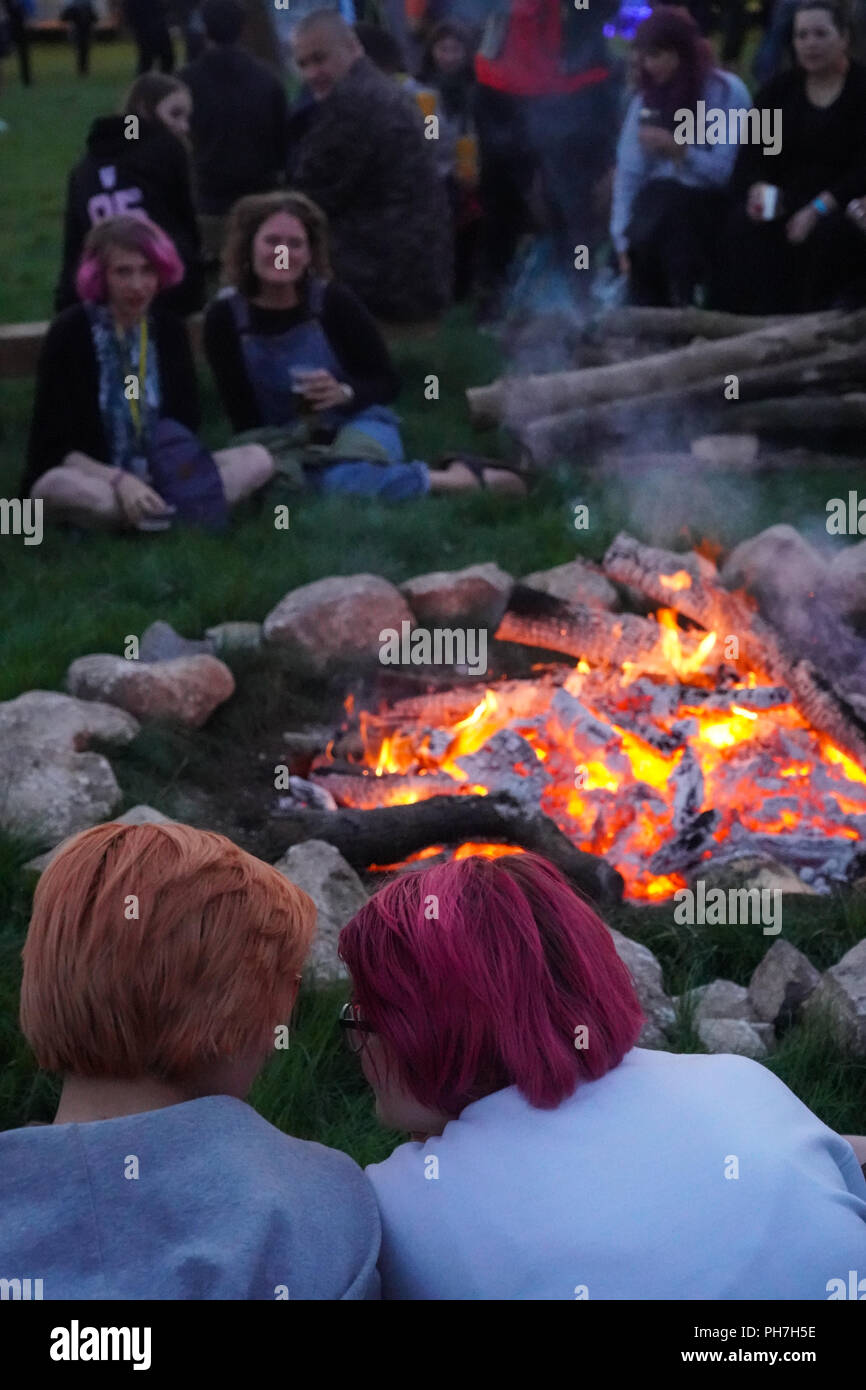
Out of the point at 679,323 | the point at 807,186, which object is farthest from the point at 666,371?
the point at 807,186

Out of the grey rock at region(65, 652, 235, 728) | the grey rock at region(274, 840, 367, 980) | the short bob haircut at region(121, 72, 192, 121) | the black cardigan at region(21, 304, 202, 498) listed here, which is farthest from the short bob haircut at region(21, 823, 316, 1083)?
the short bob haircut at region(121, 72, 192, 121)

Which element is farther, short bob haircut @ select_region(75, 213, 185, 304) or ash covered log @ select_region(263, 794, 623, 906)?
short bob haircut @ select_region(75, 213, 185, 304)

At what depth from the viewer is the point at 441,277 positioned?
9.30 metres

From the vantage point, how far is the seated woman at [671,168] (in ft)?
28.0

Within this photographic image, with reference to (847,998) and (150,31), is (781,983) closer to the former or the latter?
(847,998)

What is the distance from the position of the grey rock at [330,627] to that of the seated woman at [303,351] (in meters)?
1.78

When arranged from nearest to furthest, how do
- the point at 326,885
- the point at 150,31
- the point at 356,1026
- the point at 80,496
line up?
the point at 356,1026
the point at 326,885
the point at 80,496
the point at 150,31

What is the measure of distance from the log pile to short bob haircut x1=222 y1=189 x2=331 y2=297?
1099 mm

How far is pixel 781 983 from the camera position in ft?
12.0

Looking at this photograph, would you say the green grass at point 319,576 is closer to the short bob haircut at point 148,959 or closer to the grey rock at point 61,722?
the grey rock at point 61,722

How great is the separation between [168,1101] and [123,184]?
23.8 feet

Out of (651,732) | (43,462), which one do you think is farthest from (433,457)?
(651,732)

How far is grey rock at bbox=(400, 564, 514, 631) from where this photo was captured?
5.68 metres

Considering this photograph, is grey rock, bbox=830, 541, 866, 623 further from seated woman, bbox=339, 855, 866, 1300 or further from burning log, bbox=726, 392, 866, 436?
seated woman, bbox=339, 855, 866, 1300
